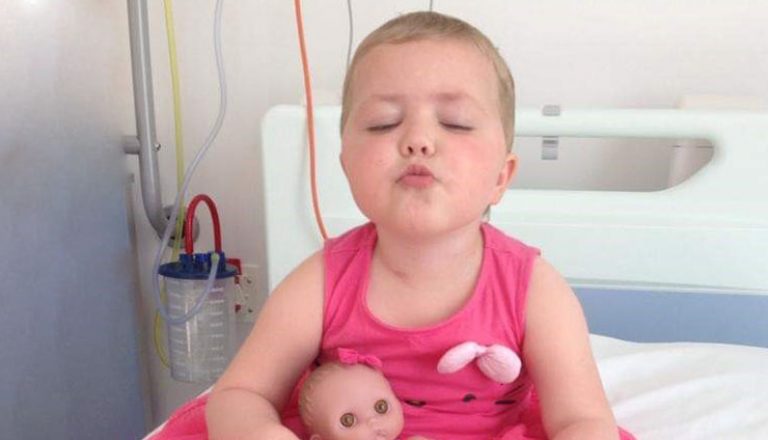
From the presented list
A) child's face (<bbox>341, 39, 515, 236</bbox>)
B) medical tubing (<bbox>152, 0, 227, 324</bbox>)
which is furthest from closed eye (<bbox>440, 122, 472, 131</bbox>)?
medical tubing (<bbox>152, 0, 227, 324</bbox>)

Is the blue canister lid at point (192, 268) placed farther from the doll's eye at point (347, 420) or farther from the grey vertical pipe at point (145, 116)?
the doll's eye at point (347, 420)

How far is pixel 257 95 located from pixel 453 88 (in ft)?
3.11

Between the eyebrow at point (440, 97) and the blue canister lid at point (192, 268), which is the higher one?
the eyebrow at point (440, 97)

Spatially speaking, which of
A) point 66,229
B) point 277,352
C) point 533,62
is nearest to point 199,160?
point 66,229

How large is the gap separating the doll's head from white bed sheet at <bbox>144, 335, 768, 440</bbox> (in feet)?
0.85

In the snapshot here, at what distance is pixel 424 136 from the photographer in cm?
73

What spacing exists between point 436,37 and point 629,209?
1.80ft

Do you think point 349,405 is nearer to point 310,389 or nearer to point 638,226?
point 310,389

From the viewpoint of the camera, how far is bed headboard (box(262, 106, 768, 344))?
116 centimetres

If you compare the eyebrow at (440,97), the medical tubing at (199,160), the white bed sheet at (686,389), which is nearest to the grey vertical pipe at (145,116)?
the medical tubing at (199,160)

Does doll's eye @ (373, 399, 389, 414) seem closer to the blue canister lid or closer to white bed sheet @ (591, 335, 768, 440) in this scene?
white bed sheet @ (591, 335, 768, 440)

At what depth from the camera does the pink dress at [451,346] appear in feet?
2.70

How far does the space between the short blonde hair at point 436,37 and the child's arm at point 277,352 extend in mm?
196

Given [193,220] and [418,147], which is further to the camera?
[193,220]
